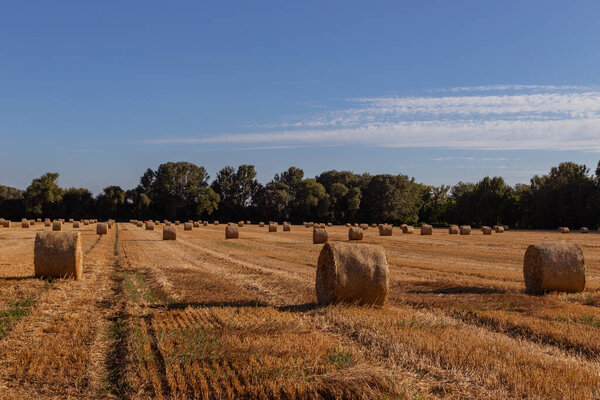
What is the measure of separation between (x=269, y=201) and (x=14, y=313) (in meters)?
81.4

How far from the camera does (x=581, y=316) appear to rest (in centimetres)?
951

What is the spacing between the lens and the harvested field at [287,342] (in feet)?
19.3

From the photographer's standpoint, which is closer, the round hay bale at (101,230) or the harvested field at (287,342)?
the harvested field at (287,342)

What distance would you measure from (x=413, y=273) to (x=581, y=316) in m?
7.29

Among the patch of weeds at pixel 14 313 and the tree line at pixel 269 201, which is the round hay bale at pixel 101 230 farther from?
the tree line at pixel 269 201

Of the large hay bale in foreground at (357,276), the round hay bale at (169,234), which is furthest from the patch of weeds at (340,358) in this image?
the round hay bale at (169,234)

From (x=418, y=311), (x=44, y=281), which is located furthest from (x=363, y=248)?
(x=44, y=281)

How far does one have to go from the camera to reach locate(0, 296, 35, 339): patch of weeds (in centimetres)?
858

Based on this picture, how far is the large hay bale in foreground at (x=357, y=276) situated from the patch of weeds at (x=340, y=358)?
129 inches

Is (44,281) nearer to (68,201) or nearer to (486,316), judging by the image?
(486,316)

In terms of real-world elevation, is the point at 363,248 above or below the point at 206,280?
above

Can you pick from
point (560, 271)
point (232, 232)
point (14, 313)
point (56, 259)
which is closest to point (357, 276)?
point (560, 271)

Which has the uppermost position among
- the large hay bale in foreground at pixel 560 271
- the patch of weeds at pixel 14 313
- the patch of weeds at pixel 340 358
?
the large hay bale in foreground at pixel 560 271

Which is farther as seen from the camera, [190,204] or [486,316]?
[190,204]
